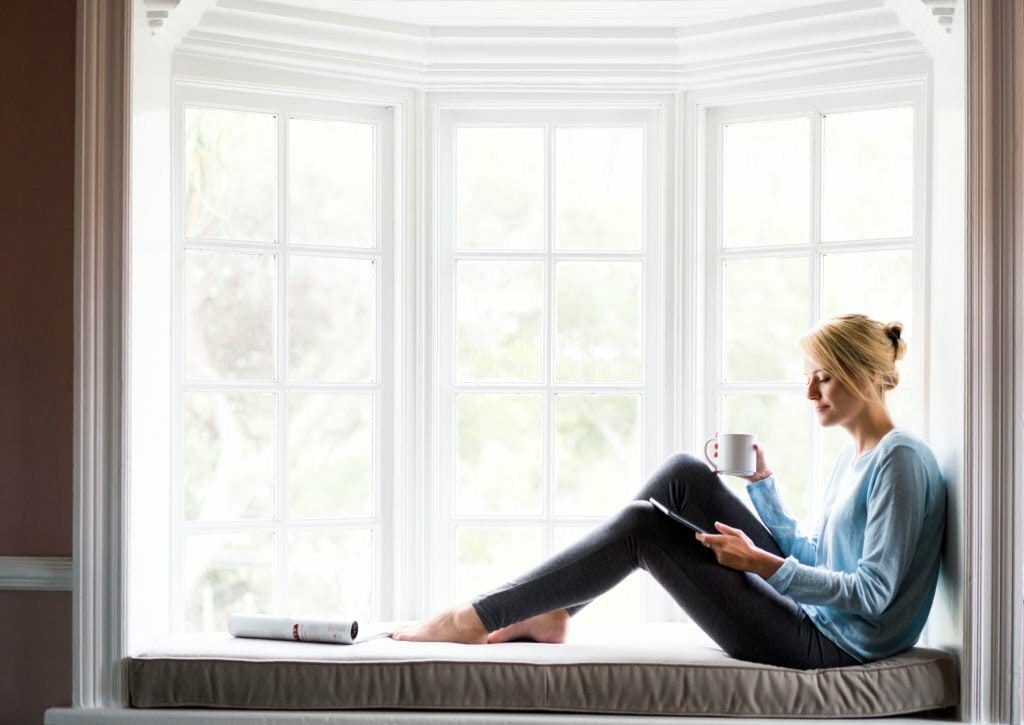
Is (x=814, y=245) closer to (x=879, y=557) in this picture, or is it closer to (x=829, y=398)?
(x=829, y=398)

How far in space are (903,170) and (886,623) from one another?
1.20m

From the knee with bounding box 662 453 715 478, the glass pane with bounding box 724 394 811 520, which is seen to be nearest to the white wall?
the glass pane with bounding box 724 394 811 520

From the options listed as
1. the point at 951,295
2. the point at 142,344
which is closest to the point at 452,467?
the point at 142,344

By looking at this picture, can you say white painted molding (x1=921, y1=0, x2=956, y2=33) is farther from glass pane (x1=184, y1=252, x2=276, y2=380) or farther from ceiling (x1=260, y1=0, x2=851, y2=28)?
glass pane (x1=184, y1=252, x2=276, y2=380)

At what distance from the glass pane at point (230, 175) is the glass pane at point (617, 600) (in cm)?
118

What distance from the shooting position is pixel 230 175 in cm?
316

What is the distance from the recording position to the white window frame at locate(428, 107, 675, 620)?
3.28 metres

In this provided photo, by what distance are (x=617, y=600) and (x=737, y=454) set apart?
779 mm

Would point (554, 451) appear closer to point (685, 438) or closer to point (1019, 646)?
point (685, 438)

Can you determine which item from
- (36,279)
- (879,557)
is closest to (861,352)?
(879,557)

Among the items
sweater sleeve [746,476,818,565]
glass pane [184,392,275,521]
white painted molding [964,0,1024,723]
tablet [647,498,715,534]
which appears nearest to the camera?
white painted molding [964,0,1024,723]

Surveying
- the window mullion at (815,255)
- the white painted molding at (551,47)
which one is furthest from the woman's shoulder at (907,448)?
the white painted molding at (551,47)

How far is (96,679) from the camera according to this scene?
265 centimetres

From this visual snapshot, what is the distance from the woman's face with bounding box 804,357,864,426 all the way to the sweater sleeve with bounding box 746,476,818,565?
236 millimetres
